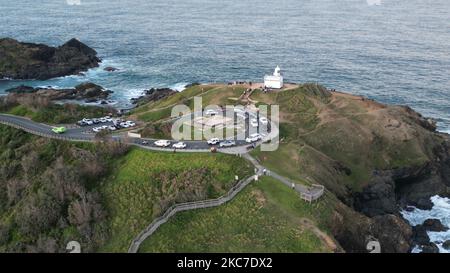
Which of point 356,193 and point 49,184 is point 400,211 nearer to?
point 356,193

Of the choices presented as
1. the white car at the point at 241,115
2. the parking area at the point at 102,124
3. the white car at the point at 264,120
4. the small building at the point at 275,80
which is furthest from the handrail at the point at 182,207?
the small building at the point at 275,80

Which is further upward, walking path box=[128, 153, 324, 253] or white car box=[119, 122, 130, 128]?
white car box=[119, 122, 130, 128]

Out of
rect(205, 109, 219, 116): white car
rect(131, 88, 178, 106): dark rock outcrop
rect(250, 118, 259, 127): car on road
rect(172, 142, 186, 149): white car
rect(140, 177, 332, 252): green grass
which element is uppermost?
rect(205, 109, 219, 116): white car

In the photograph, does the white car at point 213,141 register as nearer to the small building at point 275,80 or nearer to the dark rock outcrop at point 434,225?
the small building at point 275,80

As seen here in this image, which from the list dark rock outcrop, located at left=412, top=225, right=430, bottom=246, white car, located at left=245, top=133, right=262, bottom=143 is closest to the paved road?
white car, located at left=245, top=133, right=262, bottom=143

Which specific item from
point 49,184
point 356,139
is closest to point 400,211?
point 356,139

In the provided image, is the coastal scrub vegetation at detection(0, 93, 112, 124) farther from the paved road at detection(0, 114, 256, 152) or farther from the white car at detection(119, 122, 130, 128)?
the white car at detection(119, 122, 130, 128)
